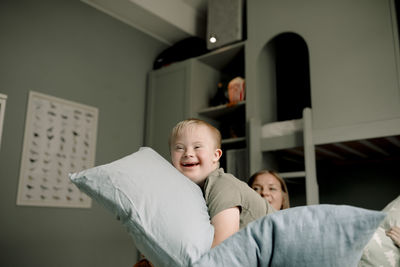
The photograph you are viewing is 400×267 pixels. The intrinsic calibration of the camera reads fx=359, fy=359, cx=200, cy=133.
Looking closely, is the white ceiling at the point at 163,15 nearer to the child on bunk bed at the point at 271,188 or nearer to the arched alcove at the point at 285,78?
the arched alcove at the point at 285,78

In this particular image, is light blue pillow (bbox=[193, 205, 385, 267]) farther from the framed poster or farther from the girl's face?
the framed poster

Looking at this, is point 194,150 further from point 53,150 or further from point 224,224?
point 53,150

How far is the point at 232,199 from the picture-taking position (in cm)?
88

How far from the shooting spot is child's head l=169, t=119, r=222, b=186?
3.65 feet

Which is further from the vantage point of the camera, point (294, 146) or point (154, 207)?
point (294, 146)

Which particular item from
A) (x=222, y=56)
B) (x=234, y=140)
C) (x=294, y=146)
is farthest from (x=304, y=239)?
(x=222, y=56)

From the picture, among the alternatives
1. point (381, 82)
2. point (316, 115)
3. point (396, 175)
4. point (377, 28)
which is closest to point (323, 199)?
point (396, 175)

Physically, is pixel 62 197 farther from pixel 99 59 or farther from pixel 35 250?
pixel 99 59

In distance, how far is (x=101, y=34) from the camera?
3141 millimetres

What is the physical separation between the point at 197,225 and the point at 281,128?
186 cm

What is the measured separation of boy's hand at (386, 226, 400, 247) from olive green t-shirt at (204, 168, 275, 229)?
41cm

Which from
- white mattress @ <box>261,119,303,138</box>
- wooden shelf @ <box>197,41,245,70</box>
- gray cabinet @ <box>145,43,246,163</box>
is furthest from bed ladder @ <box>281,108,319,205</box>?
wooden shelf @ <box>197,41,245,70</box>

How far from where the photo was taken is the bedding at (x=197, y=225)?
582 millimetres

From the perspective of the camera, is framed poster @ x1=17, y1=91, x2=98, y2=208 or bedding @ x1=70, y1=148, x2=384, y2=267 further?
framed poster @ x1=17, y1=91, x2=98, y2=208
